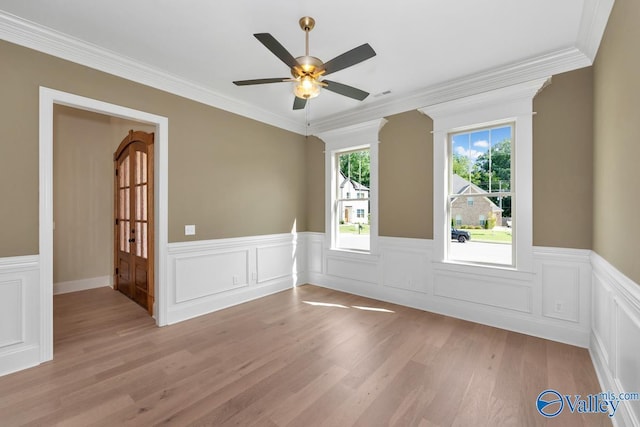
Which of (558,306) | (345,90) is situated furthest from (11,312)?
(558,306)

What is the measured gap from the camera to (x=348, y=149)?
476cm

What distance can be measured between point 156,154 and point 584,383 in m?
4.76

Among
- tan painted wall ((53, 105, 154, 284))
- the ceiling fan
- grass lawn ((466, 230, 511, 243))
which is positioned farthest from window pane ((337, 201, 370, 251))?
tan painted wall ((53, 105, 154, 284))

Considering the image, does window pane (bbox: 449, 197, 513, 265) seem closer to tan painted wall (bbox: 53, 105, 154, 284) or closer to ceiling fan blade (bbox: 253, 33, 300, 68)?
ceiling fan blade (bbox: 253, 33, 300, 68)

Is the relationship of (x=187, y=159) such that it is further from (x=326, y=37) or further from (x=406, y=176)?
(x=406, y=176)

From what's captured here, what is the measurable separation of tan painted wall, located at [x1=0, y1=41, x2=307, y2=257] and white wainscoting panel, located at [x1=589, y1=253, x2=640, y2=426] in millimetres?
3971

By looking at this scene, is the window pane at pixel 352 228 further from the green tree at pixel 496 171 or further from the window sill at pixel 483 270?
the green tree at pixel 496 171

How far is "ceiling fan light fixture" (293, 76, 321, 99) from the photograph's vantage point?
7.19 ft

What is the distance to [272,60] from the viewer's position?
2961 millimetres

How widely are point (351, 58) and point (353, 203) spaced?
115 inches

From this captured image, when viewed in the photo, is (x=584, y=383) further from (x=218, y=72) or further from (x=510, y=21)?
(x=218, y=72)

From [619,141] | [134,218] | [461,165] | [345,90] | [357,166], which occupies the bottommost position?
[134,218]

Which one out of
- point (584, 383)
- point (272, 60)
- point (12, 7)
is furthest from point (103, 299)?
point (584, 383)

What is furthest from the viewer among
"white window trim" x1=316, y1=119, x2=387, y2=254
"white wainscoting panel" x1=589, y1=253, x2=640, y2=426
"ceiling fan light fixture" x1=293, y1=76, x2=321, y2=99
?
"white window trim" x1=316, y1=119, x2=387, y2=254
